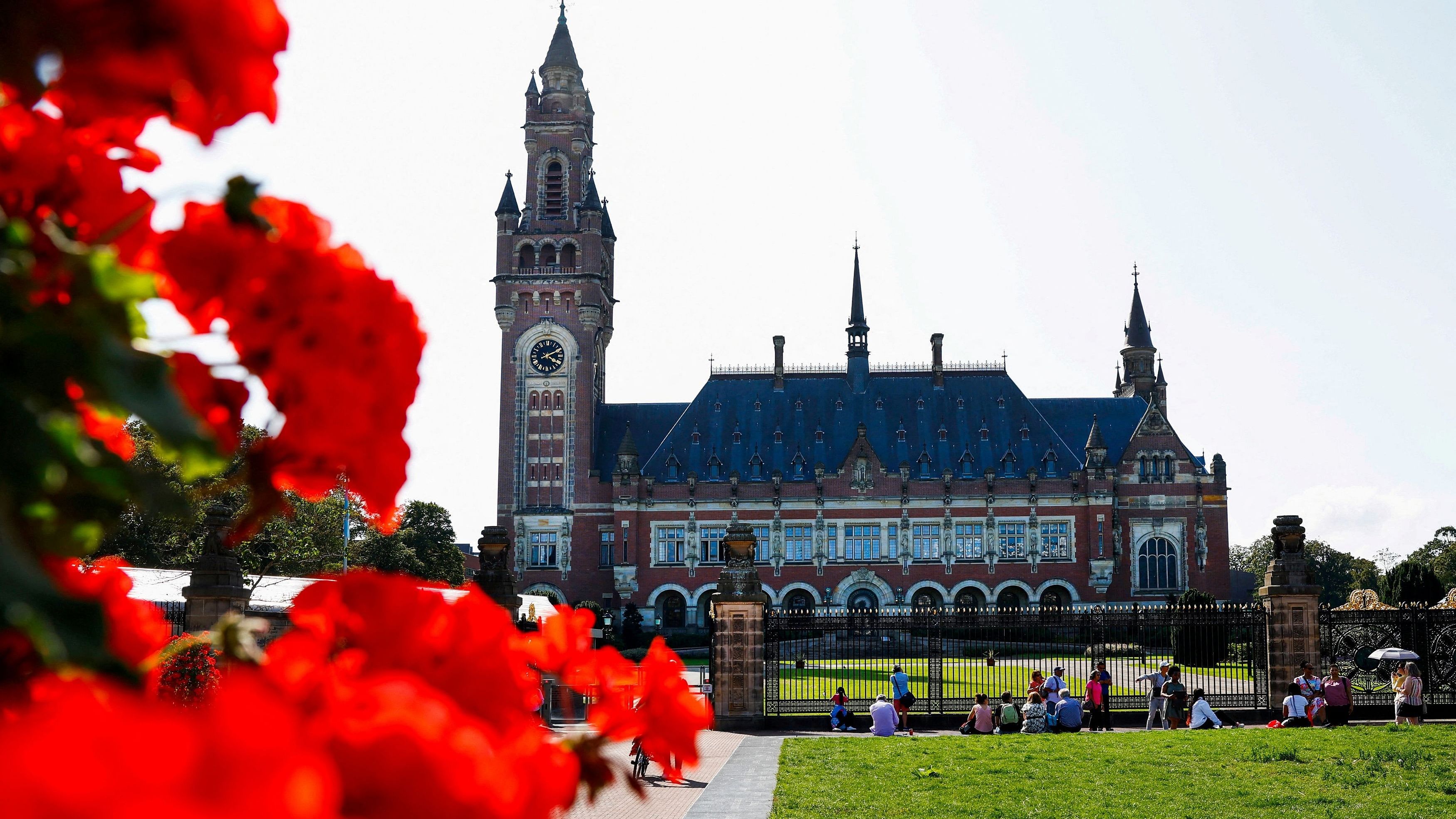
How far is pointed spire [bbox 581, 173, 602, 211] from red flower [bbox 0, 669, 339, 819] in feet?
190

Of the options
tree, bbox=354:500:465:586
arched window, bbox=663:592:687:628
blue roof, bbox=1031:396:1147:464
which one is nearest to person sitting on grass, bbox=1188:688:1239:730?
tree, bbox=354:500:465:586

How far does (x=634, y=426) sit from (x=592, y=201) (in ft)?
37.0

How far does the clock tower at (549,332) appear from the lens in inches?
2259

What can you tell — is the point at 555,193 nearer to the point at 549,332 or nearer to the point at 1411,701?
the point at 549,332

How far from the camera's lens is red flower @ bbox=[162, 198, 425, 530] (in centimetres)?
138

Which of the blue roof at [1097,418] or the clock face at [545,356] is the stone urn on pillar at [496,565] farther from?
the blue roof at [1097,418]

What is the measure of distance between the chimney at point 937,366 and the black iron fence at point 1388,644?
3763 centimetres

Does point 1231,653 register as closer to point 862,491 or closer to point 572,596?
point 862,491

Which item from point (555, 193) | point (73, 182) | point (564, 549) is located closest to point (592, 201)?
point (555, 193)

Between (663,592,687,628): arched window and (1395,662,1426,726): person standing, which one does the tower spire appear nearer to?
(663,592,687,628): arched window

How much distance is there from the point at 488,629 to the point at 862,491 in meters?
56.5

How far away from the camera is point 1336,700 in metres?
19.0

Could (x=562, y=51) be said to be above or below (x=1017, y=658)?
above

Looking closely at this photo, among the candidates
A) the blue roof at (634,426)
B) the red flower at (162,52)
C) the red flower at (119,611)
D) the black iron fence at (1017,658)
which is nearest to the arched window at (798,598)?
the blue roof at (634,426)
